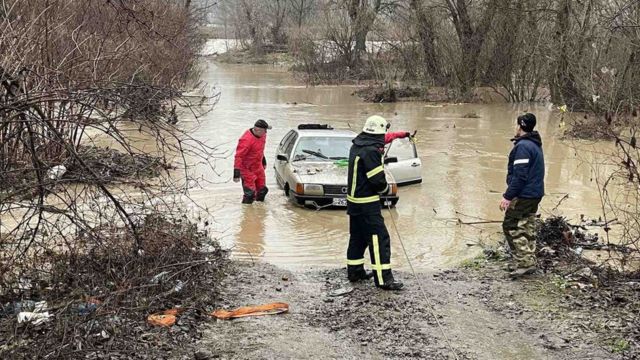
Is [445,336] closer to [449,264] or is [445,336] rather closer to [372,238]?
[372,238]

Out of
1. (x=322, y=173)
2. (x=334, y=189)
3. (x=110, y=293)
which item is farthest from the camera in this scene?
(x=322, y=173)

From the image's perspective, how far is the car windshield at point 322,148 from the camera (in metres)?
13.0

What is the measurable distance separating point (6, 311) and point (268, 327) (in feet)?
6.89

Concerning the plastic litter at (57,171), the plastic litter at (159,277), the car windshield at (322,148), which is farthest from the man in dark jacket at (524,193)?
the car windshield at (322,148)

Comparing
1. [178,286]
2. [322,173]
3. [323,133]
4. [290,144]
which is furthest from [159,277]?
[323,133]

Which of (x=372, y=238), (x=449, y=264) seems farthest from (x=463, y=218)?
(x=372, y=238)

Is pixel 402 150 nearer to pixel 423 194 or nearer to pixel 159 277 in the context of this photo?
pixel 423 194

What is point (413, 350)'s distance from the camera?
5.46 m

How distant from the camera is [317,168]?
12.4 meters

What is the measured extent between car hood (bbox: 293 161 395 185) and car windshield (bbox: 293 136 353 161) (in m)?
0.29

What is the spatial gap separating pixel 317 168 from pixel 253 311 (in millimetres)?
6408

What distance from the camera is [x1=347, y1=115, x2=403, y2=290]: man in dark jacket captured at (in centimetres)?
710

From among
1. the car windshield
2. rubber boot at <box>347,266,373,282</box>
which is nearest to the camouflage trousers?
rubber boot at <box>347,266,373,282</box>

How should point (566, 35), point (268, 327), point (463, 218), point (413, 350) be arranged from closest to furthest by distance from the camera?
point (413, 350)
point (268, 327)
point (463, 218)
point (566, 35)
